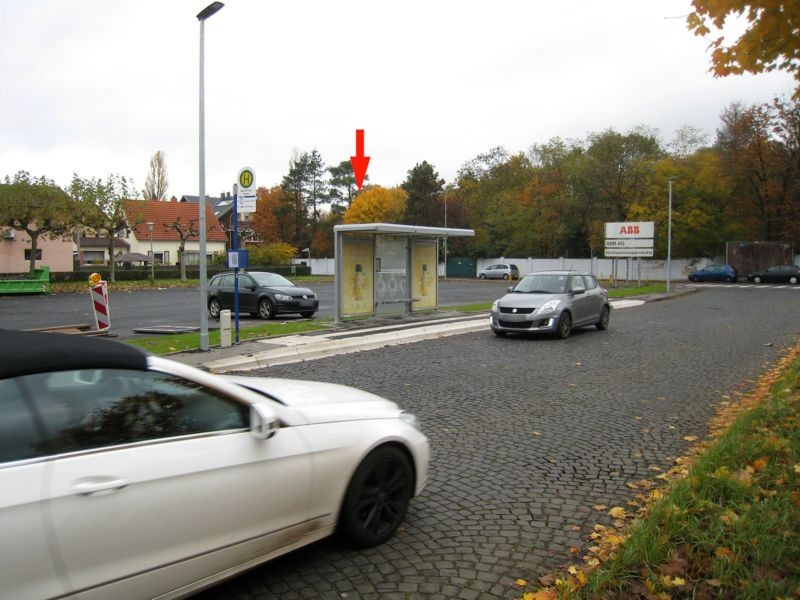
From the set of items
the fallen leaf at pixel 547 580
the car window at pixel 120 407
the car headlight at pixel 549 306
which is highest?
the car window at pixel 120 407

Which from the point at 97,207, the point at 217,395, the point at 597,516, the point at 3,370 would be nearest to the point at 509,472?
the point at 597,516

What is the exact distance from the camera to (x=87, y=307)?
2553cm

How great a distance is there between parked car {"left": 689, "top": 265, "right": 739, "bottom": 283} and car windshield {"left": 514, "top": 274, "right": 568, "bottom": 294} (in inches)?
1713

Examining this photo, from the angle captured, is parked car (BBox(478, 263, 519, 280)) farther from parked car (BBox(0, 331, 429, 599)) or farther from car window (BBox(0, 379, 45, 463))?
car window (BBox(0, 379, 45, 463))

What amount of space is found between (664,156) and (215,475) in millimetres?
73097

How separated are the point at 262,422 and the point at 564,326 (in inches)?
485

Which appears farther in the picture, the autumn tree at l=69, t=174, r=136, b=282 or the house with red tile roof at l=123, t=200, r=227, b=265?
the house with red tile roof at l=123, t=200, r=227, b=265

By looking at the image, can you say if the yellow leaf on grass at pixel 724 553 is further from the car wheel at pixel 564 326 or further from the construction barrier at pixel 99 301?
the construction barrier at pixel 99 301

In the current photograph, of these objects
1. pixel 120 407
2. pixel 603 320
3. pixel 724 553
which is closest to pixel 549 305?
pixel 603 320

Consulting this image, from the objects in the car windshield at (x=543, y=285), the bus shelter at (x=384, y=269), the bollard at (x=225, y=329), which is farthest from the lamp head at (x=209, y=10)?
the car windshield at (x=543, y=285)

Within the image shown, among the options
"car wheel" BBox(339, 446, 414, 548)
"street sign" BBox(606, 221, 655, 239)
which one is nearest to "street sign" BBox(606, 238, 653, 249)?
"street sign" BBox(606, 221, 655, 239)

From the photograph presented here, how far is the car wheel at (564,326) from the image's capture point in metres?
14.7

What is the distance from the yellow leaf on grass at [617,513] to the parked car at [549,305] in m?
9.94

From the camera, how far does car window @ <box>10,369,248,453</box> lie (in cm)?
280
